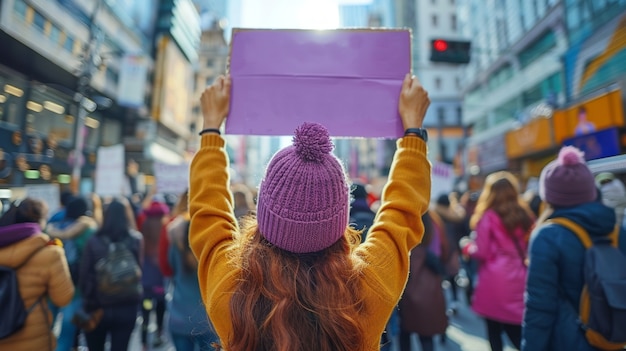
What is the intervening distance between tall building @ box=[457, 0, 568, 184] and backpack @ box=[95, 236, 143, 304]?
12521mm

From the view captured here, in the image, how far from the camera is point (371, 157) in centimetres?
5872

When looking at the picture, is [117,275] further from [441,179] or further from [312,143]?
[441,179]

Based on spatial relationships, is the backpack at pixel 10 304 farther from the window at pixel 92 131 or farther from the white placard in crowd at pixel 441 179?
the window at pixel 92 131

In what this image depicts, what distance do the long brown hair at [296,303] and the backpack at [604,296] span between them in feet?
5.48

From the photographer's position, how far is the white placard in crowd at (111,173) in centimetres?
645

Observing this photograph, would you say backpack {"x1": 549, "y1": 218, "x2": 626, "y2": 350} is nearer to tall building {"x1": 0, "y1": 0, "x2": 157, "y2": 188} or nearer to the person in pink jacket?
the person in pink jacket

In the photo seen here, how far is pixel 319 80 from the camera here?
1.67 meters

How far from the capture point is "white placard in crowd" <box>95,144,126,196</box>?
21.2 feet

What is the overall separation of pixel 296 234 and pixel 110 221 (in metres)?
3.03

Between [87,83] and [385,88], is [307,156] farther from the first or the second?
[87,83]

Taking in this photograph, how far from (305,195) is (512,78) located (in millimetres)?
23941

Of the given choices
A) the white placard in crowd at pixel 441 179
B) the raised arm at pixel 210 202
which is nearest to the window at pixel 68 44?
the white placard in crowd at pixel 441 179

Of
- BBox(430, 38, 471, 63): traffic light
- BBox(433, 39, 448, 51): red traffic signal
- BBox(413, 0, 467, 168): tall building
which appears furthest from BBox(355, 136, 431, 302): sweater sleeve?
BBox(413, 0, 467, 168): tall building

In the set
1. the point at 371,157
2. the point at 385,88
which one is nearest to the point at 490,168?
the point at 385,88
